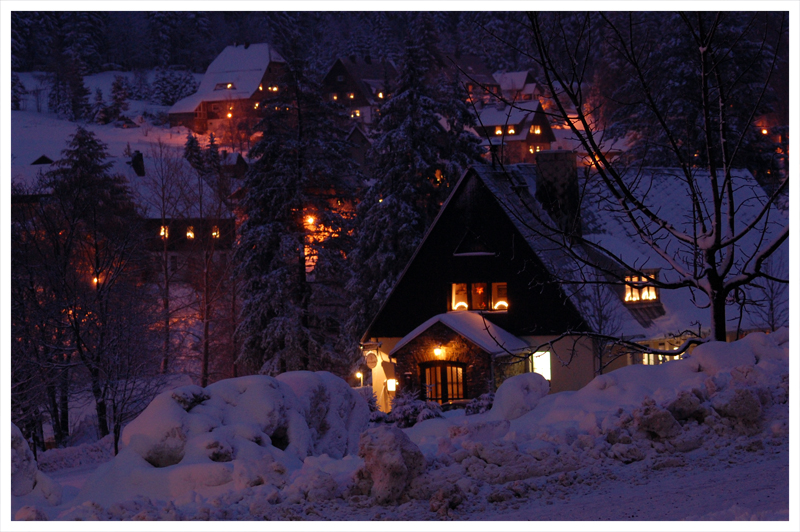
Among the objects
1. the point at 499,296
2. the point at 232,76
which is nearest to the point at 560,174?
the point at 499,296

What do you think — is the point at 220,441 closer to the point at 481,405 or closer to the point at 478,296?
the point at 481,405

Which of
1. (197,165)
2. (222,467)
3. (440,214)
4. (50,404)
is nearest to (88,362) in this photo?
(50,404)

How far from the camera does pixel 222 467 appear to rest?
286 inches

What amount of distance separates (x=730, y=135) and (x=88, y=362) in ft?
78.1

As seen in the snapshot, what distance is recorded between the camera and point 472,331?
974 inches

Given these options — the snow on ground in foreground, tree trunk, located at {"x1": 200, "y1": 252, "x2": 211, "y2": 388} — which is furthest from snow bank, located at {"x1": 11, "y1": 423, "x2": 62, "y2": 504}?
tree trunk, located at {"x1": 200, "y1": 252, "x2": 211, "y2": 388}

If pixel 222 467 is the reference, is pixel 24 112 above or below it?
above

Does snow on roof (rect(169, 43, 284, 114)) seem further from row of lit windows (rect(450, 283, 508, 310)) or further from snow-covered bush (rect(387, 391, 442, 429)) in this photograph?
snow-covered bush (rect(387, 391, 442, 429))

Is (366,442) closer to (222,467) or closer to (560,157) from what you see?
(222,467)

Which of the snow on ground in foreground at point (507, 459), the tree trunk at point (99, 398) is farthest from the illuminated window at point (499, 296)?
the snow on ground in foreground at point (507, 459)

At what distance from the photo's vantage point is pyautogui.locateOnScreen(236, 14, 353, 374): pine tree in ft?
104

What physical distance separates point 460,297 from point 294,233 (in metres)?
8.97

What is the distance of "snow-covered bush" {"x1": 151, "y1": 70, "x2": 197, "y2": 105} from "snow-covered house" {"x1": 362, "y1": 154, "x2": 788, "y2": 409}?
8912 cm

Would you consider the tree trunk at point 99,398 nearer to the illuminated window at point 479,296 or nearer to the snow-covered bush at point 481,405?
the snow-covered bush at point 481,405
